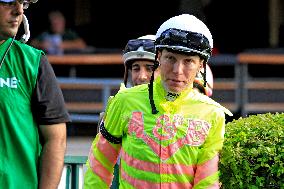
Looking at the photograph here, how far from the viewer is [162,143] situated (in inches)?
165

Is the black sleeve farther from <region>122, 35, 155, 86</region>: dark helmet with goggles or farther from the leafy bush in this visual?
<region>122, 35, 155, 86</region>: dark helmet with goggles

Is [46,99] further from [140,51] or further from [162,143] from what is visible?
[140,51]

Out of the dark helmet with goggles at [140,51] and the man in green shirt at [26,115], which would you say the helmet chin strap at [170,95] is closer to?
the man in green shirt at [26,115]

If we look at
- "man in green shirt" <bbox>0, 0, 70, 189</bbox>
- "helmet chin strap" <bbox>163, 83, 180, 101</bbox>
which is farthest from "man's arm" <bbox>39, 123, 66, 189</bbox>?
"helmet chin strap" <bbox>163, 83, 180, 101</bbox>

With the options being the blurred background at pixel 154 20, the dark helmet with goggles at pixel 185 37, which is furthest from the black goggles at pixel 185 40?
the blurred background at pixel 154 20

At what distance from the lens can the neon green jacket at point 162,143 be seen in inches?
163

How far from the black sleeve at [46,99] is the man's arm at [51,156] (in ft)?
0.11

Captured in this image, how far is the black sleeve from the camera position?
3.90m

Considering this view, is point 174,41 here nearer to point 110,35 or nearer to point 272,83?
point 272,83

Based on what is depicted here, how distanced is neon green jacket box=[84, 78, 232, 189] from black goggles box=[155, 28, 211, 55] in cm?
19

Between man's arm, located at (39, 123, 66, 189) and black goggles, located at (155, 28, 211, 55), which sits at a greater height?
black goggles, located at (155, 28, 211, 55)

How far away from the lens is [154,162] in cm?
415

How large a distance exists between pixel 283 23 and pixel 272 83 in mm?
2921

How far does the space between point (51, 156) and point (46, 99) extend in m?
0.22
